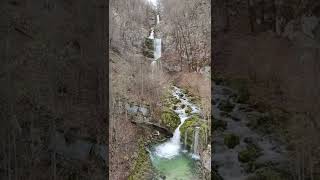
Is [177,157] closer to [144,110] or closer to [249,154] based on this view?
[144,110]

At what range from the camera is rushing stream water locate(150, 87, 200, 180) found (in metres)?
5.09

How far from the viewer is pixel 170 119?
203 inches

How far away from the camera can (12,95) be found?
17.8 feet

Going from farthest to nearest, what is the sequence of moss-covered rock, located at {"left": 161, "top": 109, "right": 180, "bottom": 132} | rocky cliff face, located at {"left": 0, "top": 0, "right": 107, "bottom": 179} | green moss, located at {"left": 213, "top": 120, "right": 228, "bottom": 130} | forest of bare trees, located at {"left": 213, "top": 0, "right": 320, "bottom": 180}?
rocky cliff face, located at {"left": 0, "top": 0, "right": 107, "bottom": 179} → moss-covered rock, located at {"left": 161, "top": 109, "right": 180, "bottom": 132} → green moss, located at {"left": 213, "top": 120, "right": 228, "bottom": 130} → forest of bare trees, located at {"left": 213, "top": 0, "right": 320, "bottom": 180}

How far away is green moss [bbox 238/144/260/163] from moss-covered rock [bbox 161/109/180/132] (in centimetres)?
72

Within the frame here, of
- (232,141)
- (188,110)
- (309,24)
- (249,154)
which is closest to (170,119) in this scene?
(188,110)

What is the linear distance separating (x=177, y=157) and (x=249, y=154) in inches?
28.7

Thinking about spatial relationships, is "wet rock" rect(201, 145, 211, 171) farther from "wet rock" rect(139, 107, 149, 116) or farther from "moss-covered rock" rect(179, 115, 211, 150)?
"wet rock" rect(139, 107, 149, 116)

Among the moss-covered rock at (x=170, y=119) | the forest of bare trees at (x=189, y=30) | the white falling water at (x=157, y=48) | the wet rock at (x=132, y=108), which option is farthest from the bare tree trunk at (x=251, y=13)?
the wet rock at (x=132, y=108)

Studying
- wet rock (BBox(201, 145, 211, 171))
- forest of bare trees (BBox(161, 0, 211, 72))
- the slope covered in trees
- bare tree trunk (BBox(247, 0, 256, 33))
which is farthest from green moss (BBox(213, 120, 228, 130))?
bare tree trunk (BBox(247, 0, 256, 33))

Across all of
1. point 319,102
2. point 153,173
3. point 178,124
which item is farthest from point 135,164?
point 319,102

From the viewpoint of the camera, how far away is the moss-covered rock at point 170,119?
5.14 meters

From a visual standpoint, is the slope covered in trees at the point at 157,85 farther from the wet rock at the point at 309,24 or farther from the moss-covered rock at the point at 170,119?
the wet rock at the point at 309,24

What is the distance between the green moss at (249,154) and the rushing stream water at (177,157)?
0.45m
